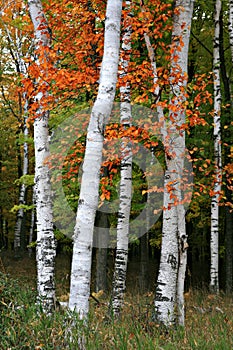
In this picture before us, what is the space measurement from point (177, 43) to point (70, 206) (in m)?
7.39

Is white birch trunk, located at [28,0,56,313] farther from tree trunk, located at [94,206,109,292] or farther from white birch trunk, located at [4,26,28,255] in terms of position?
white birch trunk, located at [4,26,28,255]

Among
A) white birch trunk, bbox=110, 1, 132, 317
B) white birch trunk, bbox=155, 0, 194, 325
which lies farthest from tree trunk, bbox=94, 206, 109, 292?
white birch trunk, bbox=155, 0, 194, 325

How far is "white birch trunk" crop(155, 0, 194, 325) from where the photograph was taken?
632cm

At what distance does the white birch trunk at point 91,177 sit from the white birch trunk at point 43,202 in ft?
5.14

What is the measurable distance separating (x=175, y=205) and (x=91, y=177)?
174cm

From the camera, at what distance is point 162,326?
610cm

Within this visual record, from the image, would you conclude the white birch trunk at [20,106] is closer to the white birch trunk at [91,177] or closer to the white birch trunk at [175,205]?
the white birch trunk at [175,205]

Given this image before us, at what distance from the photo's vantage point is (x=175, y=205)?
20.7ft

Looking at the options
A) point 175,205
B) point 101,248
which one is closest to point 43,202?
point 175,205

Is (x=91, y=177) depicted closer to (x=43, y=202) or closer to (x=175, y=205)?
(x=175, y=205)

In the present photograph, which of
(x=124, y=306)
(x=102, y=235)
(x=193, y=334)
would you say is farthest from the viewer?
(x=102, y=235)

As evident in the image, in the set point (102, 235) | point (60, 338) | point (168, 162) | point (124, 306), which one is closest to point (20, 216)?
point (102, 235)

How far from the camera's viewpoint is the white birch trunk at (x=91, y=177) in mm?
4938

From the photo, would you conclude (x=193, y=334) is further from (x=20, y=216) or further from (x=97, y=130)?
(x=20, y=216)
